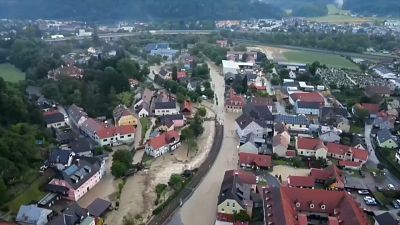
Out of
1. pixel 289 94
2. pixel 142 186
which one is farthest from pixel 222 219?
pixel 289 94

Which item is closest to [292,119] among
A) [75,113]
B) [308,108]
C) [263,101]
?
[308,108]

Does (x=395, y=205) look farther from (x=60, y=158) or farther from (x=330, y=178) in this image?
(x=60, y=158)

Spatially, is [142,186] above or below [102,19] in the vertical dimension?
below

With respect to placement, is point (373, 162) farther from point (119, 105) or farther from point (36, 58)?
point (36, 58)

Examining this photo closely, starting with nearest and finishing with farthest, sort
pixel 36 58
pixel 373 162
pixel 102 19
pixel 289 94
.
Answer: pixel 373 162
pixel 289 94
pixel 36 58
pixel 102 19

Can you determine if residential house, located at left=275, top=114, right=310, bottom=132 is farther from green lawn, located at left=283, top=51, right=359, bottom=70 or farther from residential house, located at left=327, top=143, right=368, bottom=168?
green lawn, located at left=283, top=51, right=359, bottom=70

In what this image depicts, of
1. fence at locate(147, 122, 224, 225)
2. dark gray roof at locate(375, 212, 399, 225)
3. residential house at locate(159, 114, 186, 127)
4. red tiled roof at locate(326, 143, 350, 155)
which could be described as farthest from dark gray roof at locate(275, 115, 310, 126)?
dark gray roof at locate(375, 212, 399, 225)
